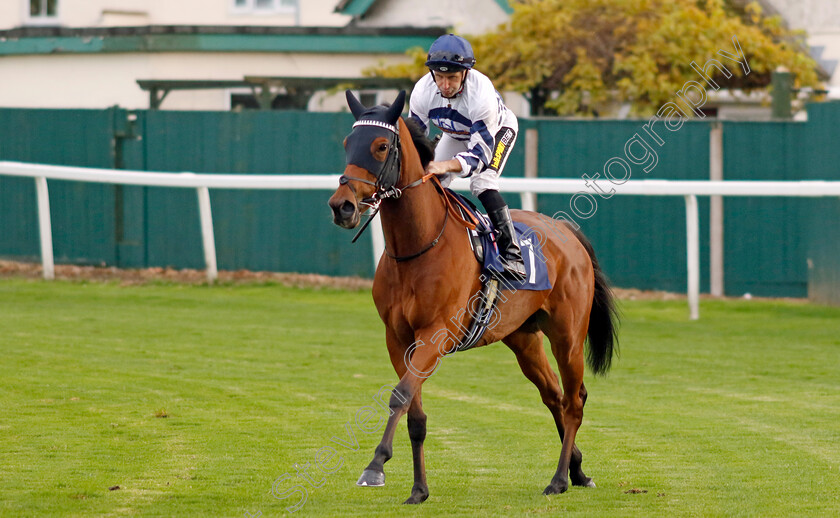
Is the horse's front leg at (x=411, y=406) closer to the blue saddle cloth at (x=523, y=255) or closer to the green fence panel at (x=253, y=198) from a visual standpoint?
the blue saddle cloth at (x=523, y=255)

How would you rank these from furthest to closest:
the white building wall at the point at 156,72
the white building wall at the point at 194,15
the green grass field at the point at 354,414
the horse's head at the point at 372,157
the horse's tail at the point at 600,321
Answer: the white building wall at the point at 194,15 → the white building wall at the point at 156,72 → the horse's tail at the point at 600,321 → the green grass field at the point at 354,414 → the horse's head at the point at 372,157

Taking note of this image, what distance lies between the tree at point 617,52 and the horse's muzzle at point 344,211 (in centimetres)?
1078

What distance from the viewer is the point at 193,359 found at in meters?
9.12

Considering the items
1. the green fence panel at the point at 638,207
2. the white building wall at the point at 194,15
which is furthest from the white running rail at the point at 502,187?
the white building wall at the point at 194,15

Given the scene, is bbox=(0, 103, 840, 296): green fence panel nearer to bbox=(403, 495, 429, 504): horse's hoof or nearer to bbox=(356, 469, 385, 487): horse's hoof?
bbox=(403, 495, 429, 504): horse's hoof

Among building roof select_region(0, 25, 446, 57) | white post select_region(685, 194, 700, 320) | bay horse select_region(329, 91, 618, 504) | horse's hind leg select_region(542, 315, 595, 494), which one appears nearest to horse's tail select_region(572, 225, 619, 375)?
bay horse select_region(329, 91, 618, 504)

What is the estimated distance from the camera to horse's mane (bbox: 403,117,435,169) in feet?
18.1

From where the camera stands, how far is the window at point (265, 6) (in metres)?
22.0

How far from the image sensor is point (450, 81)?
18.5 ft

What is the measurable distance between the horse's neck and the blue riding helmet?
392 mm

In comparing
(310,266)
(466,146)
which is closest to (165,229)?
(310,266)

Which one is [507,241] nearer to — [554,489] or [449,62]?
[449,62]

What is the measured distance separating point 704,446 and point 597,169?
6.42m

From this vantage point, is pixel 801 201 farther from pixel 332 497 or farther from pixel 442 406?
pixel 332 497
